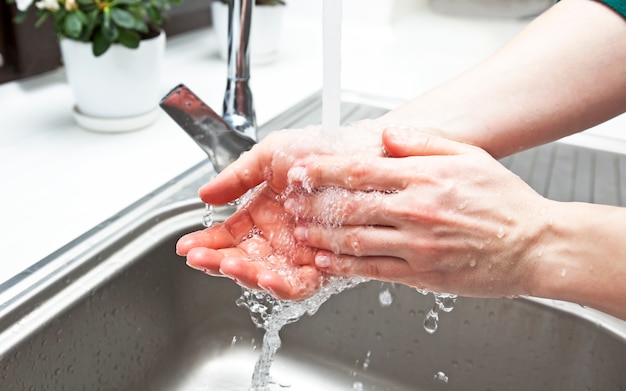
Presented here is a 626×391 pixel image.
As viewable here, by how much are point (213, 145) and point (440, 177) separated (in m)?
0.31

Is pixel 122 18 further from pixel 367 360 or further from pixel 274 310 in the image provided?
pixel 367 360

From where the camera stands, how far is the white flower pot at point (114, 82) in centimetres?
84

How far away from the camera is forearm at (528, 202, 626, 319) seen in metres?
0.45

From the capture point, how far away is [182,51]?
51.8 inches

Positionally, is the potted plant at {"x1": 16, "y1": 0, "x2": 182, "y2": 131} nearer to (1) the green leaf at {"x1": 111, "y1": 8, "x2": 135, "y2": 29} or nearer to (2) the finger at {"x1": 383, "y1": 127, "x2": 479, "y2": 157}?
(1) the green leaf at {"x1": 111, "y1": 8, "x2": 135, "y2": 29}

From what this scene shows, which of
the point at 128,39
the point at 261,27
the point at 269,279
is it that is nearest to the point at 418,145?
the point at 269,279

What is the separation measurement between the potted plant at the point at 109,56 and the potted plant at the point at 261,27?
1.02 feet

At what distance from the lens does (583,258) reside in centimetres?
46

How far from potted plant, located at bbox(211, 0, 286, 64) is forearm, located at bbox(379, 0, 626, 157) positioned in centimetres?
61

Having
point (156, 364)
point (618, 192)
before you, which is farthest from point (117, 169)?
point (618, 192)

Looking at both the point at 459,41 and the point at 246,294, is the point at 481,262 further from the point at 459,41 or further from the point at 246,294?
the point at 459,41

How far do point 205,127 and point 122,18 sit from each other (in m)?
0.27

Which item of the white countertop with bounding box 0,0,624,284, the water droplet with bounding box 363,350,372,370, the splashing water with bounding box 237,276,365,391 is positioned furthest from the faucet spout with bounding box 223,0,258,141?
the water droplet with bounding box 363,350,372,370

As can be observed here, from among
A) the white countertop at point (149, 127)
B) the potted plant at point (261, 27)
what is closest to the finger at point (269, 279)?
the white countertop at point (149, 127)
